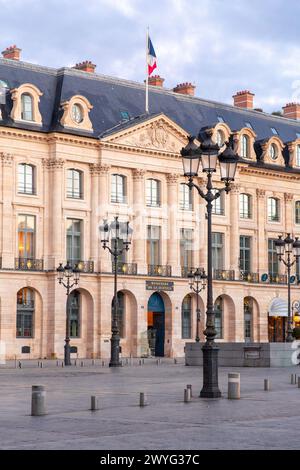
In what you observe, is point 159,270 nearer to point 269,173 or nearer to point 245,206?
point 245,206

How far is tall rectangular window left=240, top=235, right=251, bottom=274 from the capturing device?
259ft

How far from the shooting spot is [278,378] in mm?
39750

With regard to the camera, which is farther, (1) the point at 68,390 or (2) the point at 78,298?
(2) the point at 78,298

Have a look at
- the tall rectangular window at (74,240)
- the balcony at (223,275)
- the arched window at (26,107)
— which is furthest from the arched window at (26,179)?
the balcony at (223,275)

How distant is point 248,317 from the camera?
7994cm

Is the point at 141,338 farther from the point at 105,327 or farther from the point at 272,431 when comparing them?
the point at 272,431

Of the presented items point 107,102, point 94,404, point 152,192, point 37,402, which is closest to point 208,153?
point 94,404

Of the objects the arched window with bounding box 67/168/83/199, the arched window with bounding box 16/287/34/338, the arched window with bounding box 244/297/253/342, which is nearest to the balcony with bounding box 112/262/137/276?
the arched window with bounding box 67/168/83/199

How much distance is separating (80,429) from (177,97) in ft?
196

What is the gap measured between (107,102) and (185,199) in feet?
29.6

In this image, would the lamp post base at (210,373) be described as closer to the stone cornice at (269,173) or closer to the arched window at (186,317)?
the arched window at (186,317)

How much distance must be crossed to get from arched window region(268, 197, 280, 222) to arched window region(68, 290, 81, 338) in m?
20.4

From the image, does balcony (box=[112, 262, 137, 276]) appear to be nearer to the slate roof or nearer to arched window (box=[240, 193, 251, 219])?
the slate roof

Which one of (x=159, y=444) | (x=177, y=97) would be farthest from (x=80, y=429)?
(x=177, y=97)
